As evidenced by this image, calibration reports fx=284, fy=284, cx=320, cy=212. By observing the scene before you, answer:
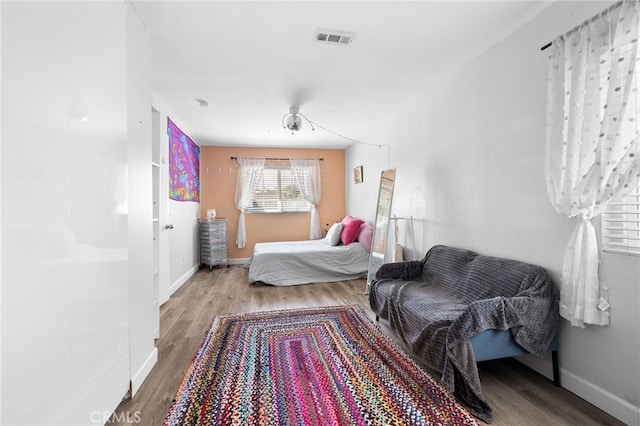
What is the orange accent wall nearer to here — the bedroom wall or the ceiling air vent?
the bedroom wall

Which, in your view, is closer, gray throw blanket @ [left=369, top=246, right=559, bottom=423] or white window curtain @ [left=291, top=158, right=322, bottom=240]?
gray throw blanket @ [left=369, top=246, right=559, bottom=423]

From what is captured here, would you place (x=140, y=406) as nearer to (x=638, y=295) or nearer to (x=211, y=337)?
(x=211, y=337)

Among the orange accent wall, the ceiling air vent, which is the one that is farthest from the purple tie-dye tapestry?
the ceiling air vent

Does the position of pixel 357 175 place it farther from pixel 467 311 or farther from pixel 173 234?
pixel 467 311

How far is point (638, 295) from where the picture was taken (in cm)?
140

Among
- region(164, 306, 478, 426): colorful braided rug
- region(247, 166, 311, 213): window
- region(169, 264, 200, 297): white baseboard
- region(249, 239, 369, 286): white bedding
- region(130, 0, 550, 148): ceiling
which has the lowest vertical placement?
region(164, 306, 478, 426): colorful braided rug

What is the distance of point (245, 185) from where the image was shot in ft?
18.8

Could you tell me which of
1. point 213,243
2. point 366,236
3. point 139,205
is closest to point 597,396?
point 139,205

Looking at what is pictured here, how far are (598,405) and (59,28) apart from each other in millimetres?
3129

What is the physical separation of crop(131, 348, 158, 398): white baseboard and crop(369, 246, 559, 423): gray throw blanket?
69.5 inches

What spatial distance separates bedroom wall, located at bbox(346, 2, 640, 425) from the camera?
149 cm

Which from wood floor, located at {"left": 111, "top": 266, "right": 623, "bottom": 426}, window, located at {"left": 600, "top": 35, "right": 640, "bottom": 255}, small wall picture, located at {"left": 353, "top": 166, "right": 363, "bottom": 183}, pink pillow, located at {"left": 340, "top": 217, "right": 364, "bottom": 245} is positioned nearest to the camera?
window, located at {"left": 600, "top": 35, "right": 640, "bottom": 255}

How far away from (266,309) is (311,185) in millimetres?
3271

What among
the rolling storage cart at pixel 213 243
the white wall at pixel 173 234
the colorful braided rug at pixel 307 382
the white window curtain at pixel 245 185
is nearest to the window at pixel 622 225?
the colorful braided rug at pixel 307 382
